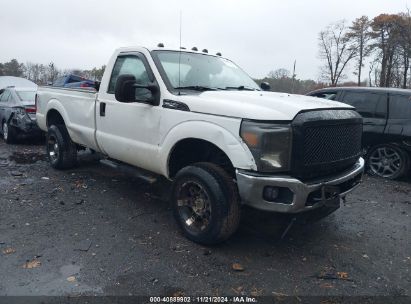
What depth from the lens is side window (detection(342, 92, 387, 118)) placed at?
724 centimetres

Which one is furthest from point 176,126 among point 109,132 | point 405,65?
point 405,65

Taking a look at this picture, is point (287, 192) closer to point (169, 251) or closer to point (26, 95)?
point (169, 251)

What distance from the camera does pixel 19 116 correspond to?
9656 mm

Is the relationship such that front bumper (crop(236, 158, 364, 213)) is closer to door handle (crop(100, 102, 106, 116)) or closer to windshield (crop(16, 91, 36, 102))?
door handle (crop(100, 102, 106, 116))

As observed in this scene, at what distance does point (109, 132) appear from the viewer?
16.8 ft

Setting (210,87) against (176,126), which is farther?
(210,87)

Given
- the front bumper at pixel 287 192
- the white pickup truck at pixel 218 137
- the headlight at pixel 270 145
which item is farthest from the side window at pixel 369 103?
the headlight at pixel 270 145

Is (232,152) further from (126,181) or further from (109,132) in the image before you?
(126,181)

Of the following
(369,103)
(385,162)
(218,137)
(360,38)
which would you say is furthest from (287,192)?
(360,38)

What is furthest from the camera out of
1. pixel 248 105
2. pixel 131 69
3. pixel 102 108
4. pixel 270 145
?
pixel 102 108

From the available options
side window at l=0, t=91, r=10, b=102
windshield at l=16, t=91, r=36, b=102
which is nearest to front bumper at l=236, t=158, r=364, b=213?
windshield at l=16, t=91, r=36, b=102

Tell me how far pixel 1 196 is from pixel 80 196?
112 centimetres

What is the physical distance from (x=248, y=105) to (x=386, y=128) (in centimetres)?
468

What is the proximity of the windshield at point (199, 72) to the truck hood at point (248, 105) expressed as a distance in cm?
41
